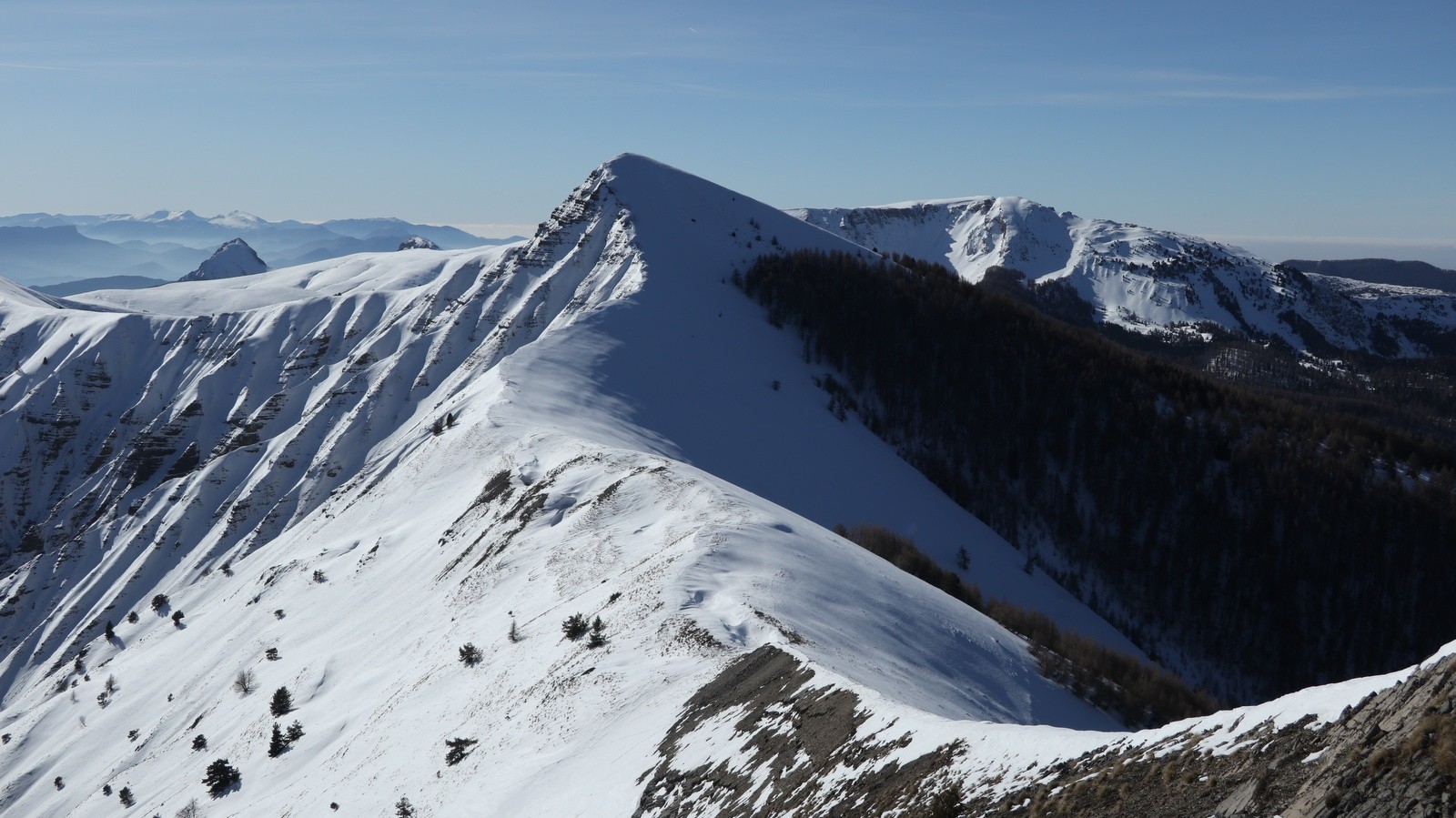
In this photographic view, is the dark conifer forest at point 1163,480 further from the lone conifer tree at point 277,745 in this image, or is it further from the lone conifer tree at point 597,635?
the lone conifer tree at point 277,745

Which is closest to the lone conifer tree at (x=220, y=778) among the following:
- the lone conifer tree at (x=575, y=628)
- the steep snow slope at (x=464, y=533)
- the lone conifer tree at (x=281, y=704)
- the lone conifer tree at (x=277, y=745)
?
the steep snow slope at (x=464, y=533)

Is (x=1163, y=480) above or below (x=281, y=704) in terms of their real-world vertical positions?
below

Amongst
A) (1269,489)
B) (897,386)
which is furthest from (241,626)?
(1269,489)

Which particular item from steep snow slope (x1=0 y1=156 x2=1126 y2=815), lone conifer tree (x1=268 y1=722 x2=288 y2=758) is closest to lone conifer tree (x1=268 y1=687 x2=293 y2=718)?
steep snow slope (x1=0 y1=156 x2=1126 y2=815)

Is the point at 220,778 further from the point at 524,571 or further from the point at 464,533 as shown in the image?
the point at 464,533

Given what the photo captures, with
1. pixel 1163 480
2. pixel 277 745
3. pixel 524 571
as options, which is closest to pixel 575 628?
pixel 524 571
